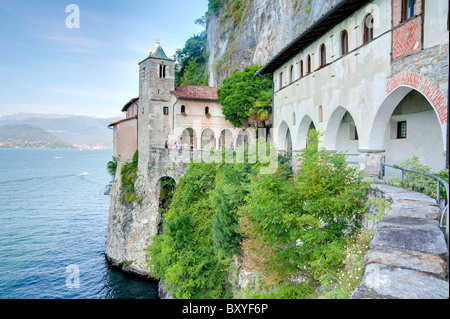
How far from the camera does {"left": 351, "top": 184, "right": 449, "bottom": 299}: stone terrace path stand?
135 inches

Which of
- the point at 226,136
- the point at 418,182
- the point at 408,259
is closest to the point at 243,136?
the point at 226,136

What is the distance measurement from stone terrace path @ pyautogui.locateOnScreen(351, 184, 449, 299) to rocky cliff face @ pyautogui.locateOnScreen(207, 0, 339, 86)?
68.2 feet

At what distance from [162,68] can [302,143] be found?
17.2 m

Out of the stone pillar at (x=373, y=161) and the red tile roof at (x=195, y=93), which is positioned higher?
the red tile roof at (x=195, y=93)

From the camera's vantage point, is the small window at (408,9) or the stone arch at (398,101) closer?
the stone arch at (398,101)

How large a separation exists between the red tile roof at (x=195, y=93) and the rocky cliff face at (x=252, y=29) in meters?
7.84

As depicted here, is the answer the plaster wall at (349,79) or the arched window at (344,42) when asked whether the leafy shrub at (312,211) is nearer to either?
the plaster wall at (349,79)

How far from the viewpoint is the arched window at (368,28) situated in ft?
38.9

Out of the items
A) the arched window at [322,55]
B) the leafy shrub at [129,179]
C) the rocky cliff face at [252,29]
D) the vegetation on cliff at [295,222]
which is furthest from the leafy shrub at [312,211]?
the leafy shrub at [129,179]

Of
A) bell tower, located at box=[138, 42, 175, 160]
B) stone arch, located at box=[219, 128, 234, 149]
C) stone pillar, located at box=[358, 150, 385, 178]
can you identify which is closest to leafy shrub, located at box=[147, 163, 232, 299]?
bell tower, located at box=[138, 42, 175, 160]

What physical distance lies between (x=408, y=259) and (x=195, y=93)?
3171 cm

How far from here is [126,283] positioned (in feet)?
84.0

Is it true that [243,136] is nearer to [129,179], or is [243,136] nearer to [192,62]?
[129,179]

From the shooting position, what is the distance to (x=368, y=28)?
1210 centimetres
